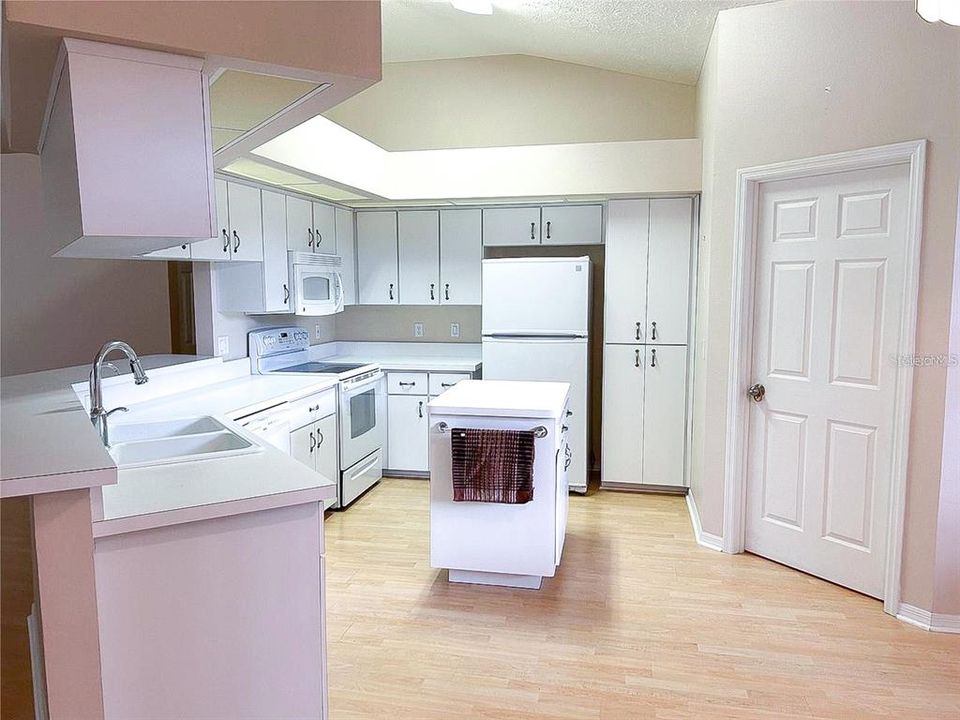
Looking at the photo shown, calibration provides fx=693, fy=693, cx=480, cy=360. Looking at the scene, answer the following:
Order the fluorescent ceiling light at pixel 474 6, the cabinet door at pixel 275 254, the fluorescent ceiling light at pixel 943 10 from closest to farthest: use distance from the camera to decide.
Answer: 1. the fluorescent ceiling light at pixel 943 10
2. the fluorescent ceiling light at pixel 474 6
3. the cabinet door at pixel 275 254

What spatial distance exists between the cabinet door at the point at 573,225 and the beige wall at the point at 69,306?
271 cm

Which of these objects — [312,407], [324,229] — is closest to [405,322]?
[324,229]

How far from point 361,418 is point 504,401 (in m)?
1.68

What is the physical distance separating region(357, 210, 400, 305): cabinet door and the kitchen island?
326 cm

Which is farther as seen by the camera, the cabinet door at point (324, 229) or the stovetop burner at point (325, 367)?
the cabinet door at point (324, 229)

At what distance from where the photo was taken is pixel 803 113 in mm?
3250

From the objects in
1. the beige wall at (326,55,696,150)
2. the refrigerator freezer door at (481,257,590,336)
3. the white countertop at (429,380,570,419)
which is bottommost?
the white countertop at (429,380,570,419)

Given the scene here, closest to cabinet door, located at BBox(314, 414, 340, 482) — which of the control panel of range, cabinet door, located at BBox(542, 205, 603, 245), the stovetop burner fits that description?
the stovetop burner

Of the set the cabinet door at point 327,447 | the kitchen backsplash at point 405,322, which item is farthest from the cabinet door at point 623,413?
the cabinet door at point 327,447

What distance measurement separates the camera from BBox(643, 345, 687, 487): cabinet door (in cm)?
462

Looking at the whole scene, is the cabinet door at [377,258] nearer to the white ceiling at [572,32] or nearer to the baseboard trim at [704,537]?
the white ceiling at [572,32]

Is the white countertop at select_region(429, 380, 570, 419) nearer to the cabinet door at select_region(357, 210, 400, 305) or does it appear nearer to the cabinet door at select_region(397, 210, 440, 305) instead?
the cabinet door at select_region(397, 210, 440, 305)

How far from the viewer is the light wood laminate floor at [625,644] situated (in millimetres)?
2400

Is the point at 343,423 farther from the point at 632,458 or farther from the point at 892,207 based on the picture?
the point at 892,207
